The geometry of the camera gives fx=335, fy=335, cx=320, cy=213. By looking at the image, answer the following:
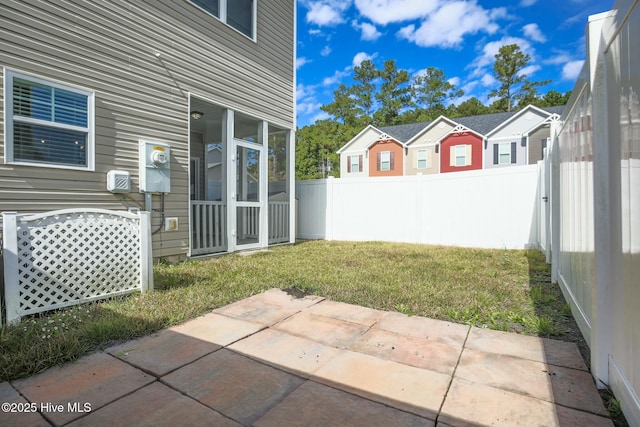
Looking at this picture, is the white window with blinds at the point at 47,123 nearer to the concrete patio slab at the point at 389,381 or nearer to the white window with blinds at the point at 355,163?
the concrete patio slab at the point at 389,381

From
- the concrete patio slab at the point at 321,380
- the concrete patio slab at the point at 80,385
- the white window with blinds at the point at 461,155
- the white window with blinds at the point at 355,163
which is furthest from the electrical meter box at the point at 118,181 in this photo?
the white window with blinds at the point at 355,163

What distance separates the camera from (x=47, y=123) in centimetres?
363

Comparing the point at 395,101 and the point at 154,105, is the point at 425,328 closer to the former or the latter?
the point at 154,105

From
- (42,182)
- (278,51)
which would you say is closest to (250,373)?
(42,182)

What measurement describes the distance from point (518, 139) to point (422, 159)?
15.8 ft

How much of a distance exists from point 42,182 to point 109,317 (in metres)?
1.92

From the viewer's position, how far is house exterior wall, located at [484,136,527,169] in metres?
16.9

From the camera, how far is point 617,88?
1.53 metres

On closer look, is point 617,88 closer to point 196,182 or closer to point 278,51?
point 278,51

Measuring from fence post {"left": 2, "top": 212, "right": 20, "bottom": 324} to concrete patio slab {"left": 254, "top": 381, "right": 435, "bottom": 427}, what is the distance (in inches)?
93.9

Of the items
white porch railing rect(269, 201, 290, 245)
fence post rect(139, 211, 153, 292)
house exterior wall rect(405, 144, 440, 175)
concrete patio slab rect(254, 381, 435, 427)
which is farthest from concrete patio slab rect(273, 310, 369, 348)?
house exterior wall rect(405, 144, 440, 175)

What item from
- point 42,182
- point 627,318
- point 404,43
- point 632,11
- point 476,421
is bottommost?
point 476,421

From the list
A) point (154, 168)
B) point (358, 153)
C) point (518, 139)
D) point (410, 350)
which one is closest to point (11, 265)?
point (154, 168)

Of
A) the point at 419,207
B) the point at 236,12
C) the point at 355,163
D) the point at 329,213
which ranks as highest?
the point at 236,12
